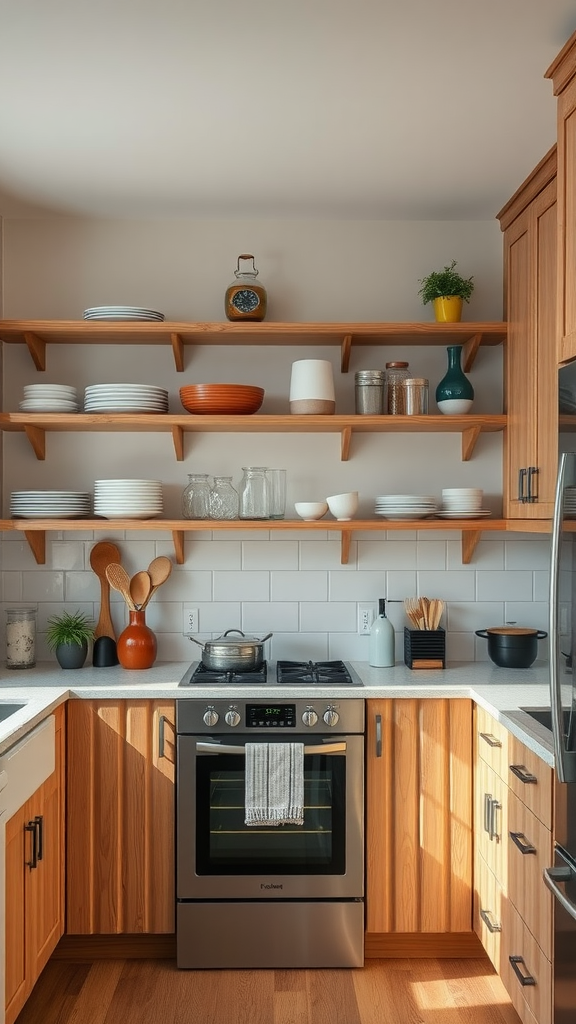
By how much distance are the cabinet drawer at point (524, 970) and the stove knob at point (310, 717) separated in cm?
80

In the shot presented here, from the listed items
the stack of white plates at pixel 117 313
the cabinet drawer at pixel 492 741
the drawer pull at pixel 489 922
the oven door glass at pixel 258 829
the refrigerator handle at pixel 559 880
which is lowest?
the drawer pull at pixel 489 922

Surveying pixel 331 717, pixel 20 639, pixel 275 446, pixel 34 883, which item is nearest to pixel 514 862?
pixel 331 717

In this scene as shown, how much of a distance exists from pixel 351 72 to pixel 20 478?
2.02 metres

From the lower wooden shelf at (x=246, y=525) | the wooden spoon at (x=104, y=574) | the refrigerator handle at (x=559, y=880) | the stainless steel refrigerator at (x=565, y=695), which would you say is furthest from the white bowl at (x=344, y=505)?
the refrigerator handle at (x=559, y=880)

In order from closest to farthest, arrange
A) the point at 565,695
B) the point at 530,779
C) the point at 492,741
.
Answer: the point at 565,695, the point at 530,779, the point at 492,741

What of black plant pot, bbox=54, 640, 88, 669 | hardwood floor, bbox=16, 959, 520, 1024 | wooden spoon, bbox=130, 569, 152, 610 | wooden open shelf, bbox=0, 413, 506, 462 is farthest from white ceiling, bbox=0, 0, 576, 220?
hardwood floor, bbox=16, 959, 520, 1024

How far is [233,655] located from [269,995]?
1.10m

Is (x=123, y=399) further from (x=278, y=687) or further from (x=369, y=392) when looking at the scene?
(x=278, y=687)

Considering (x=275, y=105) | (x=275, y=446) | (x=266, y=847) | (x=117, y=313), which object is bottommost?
(x=266, y=847)

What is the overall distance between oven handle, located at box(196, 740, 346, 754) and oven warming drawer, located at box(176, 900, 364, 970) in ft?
1.69

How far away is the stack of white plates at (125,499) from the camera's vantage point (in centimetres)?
327

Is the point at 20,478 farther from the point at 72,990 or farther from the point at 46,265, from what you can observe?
the point at 72,990

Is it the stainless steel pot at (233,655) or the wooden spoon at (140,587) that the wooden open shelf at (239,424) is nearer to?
the wooden spoon at (140,587)

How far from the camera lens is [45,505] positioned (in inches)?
129
